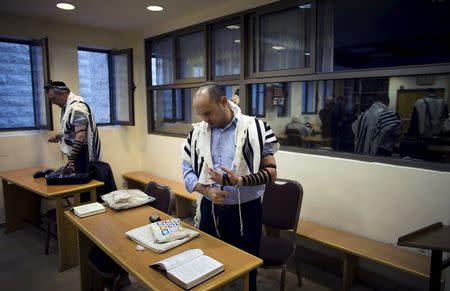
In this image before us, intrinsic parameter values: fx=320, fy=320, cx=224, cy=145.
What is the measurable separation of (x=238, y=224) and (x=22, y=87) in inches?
144

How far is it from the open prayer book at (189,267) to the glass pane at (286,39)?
6.60 ft

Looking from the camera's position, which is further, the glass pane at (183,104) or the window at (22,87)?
the glass pane at (183,104)

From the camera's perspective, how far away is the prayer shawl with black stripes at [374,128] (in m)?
2.49

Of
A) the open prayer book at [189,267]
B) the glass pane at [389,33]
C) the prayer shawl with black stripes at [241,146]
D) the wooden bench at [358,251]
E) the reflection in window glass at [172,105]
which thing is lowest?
the wooden bench at [358,251]

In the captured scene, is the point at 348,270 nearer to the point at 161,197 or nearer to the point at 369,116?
the point at 369,116

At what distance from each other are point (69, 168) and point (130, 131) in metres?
1.86

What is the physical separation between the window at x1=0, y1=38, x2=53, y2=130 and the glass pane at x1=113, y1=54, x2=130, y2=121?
106cm

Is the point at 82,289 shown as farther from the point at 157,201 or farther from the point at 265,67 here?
the point at 265,67

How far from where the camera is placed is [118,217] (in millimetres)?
2004

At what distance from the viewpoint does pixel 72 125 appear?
314cm

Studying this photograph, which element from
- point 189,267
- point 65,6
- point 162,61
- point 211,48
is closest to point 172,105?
point 162,61

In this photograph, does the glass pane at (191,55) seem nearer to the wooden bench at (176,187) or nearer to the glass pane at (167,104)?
the glass pane at (167,104)

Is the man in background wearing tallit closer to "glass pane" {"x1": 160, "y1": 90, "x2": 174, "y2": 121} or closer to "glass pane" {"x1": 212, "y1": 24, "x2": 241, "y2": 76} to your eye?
"glass pane" {"x1": 160, "y1": 90, "x2": 174, "y2": 121}

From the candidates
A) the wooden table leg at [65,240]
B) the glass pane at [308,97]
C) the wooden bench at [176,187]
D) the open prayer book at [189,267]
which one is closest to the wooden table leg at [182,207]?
the wooden bench at [176,187]
